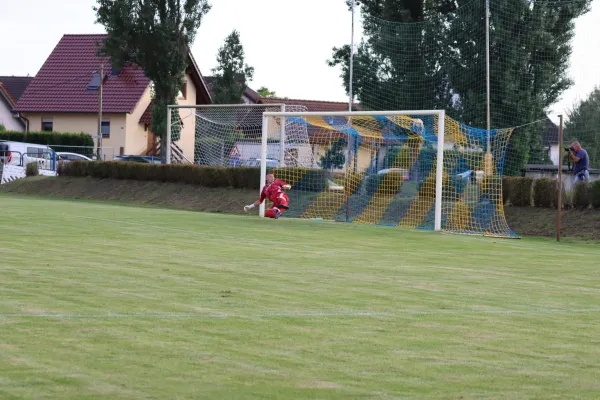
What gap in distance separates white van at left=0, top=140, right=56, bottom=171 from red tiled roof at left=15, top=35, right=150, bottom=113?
51.7ft

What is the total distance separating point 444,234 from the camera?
2434 centimetres

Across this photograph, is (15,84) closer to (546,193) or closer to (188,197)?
(188,197)

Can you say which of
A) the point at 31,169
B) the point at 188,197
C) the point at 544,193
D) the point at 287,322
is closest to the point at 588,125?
the point at 544,193

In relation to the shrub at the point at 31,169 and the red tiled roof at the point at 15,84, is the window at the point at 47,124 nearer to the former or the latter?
the red tiled roof at the point at 15,84

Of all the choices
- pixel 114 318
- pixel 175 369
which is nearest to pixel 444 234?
pixel 114 318

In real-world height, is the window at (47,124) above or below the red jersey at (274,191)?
above

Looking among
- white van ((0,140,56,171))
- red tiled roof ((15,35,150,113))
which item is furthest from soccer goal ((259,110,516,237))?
red tiled roof ((15,35,150,113))

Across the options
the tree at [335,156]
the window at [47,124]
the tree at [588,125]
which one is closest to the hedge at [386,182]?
the tree at [335,156]

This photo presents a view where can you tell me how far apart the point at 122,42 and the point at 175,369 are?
130 ft

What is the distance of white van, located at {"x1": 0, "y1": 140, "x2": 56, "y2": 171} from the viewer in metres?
47.4

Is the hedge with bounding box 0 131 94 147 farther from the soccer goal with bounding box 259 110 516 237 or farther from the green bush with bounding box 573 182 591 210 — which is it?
the green bush with bounding box 573 182 591 210

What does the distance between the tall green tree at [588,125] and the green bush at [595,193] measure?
6.79 metres

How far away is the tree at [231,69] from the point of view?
58.1 metres

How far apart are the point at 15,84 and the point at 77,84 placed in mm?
19212
